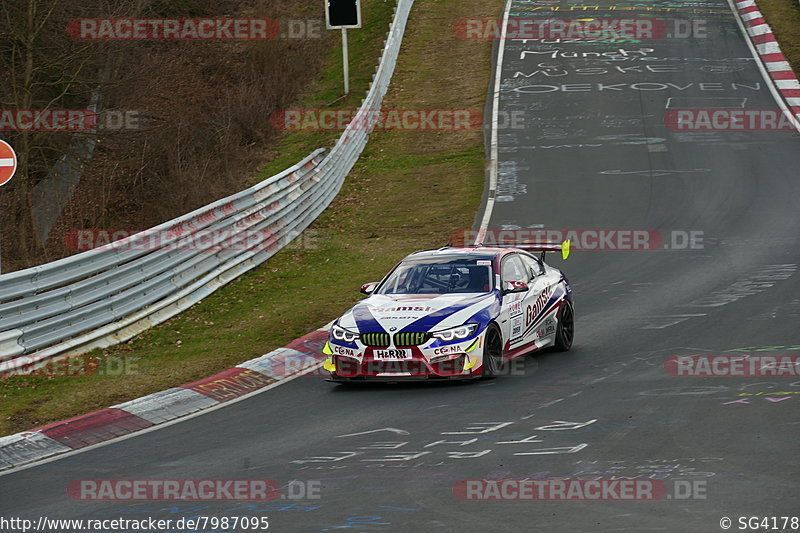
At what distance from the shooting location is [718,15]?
42094 millimetres

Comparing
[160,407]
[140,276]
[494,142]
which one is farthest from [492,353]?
[494,142]

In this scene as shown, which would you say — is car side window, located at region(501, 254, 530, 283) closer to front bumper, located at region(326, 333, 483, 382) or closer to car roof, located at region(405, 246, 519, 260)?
car roof, located at region(405, 246, 519, 260)

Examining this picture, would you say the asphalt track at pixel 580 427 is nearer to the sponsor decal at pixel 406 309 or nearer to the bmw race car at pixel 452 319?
the bmw race car at pixel 452 319

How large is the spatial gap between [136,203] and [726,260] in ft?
55.8

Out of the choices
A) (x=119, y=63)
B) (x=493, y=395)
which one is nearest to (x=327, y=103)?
(x=119, y=63)

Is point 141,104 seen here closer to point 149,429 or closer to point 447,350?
point 447,350

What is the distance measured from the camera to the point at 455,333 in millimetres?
11992

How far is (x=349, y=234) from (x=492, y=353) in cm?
1097

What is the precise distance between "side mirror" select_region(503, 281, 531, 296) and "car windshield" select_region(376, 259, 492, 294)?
195 mm

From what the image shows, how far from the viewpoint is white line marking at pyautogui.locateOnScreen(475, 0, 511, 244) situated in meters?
22.6

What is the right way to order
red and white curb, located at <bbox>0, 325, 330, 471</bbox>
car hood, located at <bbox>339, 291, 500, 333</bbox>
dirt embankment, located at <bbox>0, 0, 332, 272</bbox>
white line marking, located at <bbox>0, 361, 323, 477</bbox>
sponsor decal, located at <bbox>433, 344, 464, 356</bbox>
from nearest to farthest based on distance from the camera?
white line marking, located at <bbox>0, 361, 323, 477</bbox>, red and white curb, located at <bbox>0, 325, 330, 471</bbox>, sponsor decal, located at <bbox>433, 344, 464, 356</bbox>, car hood, located at <bbox>339, 291, 500, 333</bbox>, dirt embankment, located at <bbox>0, 0, 332, 272</bbox>

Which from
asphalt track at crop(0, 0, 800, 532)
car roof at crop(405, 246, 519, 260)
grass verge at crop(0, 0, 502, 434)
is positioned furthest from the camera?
car roof at crop(405, 246, 519, 260)

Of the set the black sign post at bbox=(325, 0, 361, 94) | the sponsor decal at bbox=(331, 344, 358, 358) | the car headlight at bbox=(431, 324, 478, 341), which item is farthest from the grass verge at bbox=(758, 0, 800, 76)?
the sponsor decal at bbox=(331, 344, 358, 358)

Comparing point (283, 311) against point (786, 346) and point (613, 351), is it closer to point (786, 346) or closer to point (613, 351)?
point (613, 351)
